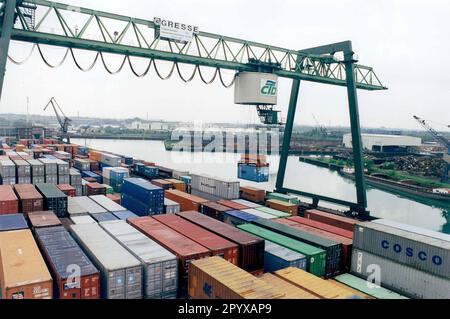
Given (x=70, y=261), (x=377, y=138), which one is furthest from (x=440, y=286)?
(x=377, y=138)

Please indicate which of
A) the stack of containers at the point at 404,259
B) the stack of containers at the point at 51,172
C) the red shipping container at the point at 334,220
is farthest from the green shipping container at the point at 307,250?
the stack of containers at the point at 51,172

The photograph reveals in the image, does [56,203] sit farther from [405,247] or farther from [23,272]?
[405,247]

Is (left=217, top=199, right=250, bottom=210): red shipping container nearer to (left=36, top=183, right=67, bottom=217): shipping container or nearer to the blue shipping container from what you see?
the blue shipping container

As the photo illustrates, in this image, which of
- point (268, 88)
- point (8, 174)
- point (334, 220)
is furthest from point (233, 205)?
point (8, 174)

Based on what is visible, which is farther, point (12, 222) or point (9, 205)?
point (9, 205)

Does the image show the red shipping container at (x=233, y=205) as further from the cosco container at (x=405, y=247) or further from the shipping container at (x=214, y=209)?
the cosco container at (x=405, y=247)
